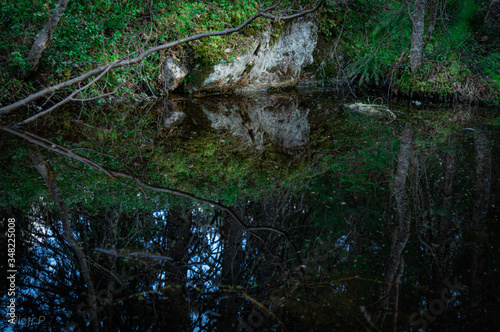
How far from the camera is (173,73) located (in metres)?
8.12

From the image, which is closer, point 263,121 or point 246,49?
point 263,121

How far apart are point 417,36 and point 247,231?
7.42 metres

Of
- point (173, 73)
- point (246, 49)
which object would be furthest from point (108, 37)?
point (246, 49)

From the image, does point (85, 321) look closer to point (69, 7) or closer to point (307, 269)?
point (307, 269)

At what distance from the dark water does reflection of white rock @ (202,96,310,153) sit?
0.49 feet

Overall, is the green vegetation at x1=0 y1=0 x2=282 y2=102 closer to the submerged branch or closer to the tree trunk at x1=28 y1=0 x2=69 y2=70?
the tree trunk at x1=28 y1=0 x2=69 y2=70

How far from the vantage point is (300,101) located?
8508 millimetres

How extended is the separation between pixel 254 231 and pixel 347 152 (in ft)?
7.68

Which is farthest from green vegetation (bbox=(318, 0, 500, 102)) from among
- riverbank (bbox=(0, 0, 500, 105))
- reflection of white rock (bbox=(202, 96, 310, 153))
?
reflection of white rock (bbox=(202, 96, 310, 153))

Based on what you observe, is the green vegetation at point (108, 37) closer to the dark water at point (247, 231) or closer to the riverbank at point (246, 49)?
the riverbank at point (246, 49)

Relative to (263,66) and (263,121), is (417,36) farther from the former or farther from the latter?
(263,121)

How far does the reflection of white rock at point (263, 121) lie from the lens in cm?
518

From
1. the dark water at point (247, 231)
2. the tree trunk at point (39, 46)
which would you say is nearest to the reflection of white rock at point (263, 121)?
the dark water at point (247, 231)

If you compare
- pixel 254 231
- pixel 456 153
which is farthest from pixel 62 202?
pixel 456 153
